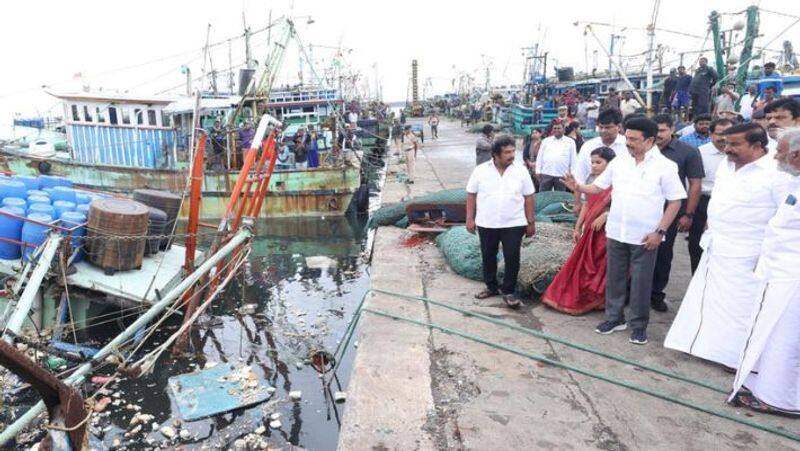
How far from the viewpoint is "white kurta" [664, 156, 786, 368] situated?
3.22m

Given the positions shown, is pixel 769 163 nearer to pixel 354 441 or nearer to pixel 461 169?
pixel 354 441

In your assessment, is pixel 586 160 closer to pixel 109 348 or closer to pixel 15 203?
pixel 109 348

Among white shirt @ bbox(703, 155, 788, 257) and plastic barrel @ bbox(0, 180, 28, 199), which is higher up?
white shirt @ bbox(703, 155, 788, 257)

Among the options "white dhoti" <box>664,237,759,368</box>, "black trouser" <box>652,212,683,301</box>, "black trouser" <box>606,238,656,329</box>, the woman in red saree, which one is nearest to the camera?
"white dhoti" <box>664,237,759,368</box>

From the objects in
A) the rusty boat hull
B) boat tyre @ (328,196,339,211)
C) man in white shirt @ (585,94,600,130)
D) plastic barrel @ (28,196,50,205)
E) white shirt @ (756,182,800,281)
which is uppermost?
man in white shirt @ (585,94,600,130)

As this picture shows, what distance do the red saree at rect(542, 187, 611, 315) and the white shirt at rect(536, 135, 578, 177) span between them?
287 cm

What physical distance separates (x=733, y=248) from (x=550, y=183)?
4.52m

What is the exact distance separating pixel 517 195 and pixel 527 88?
29.9 metres

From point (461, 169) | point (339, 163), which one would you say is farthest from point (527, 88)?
point (339, 163)

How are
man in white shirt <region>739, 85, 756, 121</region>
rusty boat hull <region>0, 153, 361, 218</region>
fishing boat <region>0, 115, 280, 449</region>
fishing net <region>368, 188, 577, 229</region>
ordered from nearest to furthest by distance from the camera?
1. fishing boat <region>0, 115, 280, 449</region>
2. fishing net <region>368, 188, 577, 229</region>
3. man in white shirt <region>739, 85, 756, 121</region>
4. rusty boat hull <region>0, 153, 361, 218</region>

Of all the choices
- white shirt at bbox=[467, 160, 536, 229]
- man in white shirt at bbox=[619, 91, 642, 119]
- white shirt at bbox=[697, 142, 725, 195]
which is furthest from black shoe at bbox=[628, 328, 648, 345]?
man in white shirt at bbox=[619, 91, 642, 119]

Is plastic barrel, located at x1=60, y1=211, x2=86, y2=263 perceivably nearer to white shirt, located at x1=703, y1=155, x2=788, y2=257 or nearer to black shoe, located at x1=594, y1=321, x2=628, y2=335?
black shoe, located at x1=594, y1=321, x2=628, y2=335

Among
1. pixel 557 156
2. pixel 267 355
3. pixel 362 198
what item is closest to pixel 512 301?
pixel 267 355

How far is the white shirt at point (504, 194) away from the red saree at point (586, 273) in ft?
1.64
